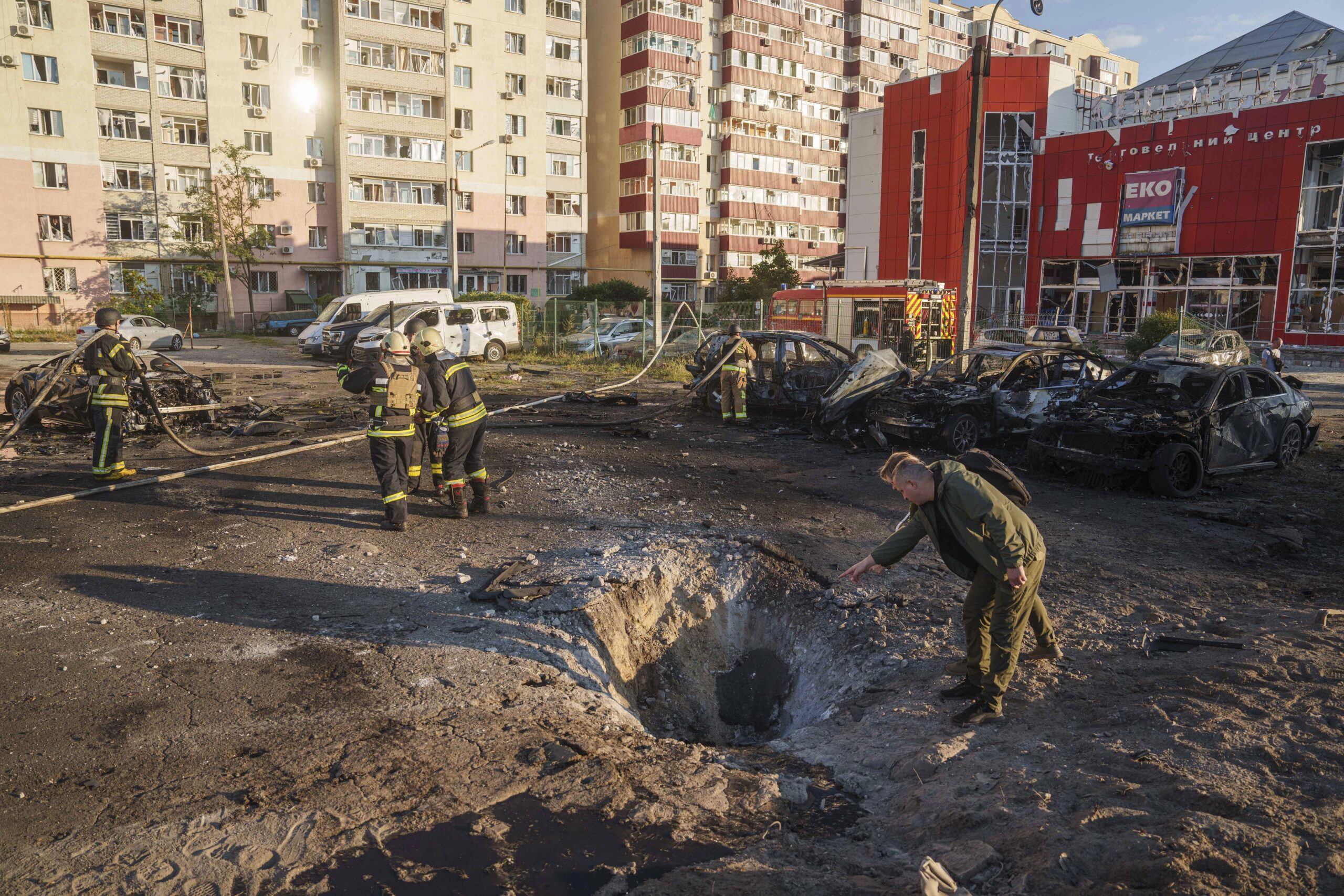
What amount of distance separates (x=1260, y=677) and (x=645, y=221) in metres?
53.6

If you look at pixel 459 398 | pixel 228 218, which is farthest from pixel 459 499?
pixel 228 218

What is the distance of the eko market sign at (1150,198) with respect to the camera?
36969 mm

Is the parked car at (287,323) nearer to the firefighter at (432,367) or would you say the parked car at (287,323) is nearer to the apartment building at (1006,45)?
the firefighter at (432,367)

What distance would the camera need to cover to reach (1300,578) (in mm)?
7539

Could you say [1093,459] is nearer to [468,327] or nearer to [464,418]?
[464,418]

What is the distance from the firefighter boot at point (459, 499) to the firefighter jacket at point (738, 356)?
7.08 meters

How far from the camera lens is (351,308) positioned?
26.9m

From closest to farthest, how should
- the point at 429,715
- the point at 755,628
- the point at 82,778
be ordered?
the point at 82,778 → the point at 429,715 → the point at 755,628

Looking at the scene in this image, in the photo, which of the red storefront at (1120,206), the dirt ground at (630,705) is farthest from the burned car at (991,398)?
the red storefront at (1120,206)

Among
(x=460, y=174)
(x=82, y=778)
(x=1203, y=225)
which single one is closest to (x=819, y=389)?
(x=82, y=778)

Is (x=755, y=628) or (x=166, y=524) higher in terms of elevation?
(x=166, y=524)

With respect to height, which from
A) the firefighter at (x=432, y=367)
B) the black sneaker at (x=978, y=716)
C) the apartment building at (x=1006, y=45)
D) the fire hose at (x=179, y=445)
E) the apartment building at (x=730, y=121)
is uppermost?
the apartment building at (x=1006, y=45)

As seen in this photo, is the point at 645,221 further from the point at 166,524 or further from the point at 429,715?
the point at 429,715

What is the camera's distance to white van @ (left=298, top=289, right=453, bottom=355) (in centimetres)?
2684
